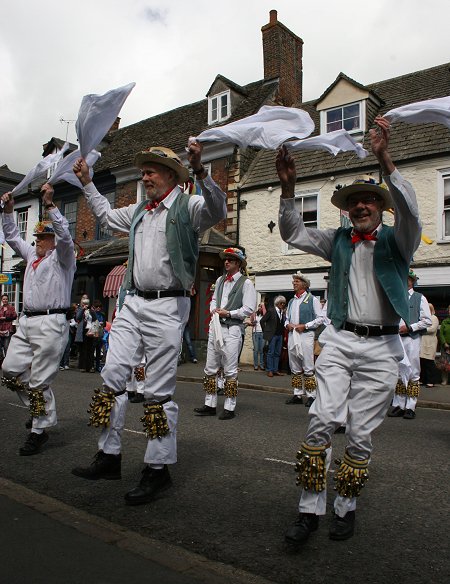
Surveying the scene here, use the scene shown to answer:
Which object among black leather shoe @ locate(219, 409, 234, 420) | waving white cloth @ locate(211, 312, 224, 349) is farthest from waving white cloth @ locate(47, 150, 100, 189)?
black leather shoe @ locate(219, 409, 234, 420)

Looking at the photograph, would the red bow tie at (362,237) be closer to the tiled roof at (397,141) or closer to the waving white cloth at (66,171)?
the waving white cloth at (66,171)

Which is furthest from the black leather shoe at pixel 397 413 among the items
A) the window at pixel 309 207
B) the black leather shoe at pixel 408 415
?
the window at pixel 309 207

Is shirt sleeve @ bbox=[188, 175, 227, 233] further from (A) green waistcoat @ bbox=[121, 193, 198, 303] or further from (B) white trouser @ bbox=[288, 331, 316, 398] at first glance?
(B) white trouser @ bbox=[288, 331, 316, 398]

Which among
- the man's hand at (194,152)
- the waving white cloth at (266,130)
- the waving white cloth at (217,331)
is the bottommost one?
the waving white cloth at (217,331)

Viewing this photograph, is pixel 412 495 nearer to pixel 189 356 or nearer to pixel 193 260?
pixel 193 260

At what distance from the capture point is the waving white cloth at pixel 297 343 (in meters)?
9.89

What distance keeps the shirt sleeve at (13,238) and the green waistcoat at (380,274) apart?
139 inches

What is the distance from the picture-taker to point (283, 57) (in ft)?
73.2

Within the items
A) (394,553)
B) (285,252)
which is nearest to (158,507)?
(394,553)

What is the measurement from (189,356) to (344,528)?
16.4m

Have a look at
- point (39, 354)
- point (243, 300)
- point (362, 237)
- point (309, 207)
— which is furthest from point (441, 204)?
point (362, 237)

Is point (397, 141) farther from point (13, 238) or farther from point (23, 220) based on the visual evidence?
point (23, 220)

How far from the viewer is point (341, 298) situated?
3689mm

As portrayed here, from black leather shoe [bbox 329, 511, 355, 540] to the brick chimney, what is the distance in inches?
804
